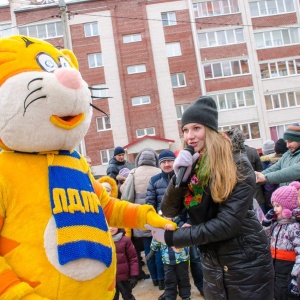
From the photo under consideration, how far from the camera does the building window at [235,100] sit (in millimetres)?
24266

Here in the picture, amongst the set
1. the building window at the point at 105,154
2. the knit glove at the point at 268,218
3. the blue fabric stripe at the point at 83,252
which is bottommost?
the knit glove at the point at 268,218

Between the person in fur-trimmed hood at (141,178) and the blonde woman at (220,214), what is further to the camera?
the person in fur-trimmed hood at (141,178)

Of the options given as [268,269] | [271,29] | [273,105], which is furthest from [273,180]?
[271,29]

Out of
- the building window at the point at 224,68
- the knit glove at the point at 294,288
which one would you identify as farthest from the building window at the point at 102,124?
the knit glove at the point at 294,288

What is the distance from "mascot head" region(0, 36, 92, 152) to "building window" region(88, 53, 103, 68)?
75.6 ft

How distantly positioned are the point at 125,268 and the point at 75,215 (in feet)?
8.13

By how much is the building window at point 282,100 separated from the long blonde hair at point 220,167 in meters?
23.3

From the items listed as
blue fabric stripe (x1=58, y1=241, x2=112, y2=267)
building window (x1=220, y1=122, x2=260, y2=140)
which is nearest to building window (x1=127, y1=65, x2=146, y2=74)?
building window (x1=220, y1=122, x2=260, y2=140)

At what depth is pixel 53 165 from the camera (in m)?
2.04

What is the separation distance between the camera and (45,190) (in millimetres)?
1967

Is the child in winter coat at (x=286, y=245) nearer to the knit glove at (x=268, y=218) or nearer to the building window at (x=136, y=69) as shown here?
the knit glove at (x=268, y=218)

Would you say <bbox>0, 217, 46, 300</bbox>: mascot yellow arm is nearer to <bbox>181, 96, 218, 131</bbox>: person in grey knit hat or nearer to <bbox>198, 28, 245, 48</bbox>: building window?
<bbox>181, 96, 218, 131</bbox>: person in grey knit hat

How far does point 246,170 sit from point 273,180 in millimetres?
1720

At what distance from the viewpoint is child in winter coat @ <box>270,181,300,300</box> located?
3.38 m
